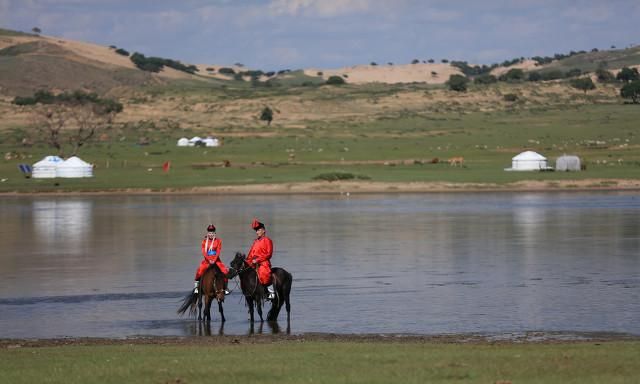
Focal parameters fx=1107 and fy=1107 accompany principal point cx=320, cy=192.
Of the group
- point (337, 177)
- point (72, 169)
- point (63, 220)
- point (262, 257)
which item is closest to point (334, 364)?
point (262, 257)

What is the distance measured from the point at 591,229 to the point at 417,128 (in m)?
78.8

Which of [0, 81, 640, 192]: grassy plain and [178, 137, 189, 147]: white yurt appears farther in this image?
[178, 137, 189, 147]: white yurt

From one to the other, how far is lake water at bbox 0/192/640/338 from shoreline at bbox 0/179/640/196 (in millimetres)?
9649

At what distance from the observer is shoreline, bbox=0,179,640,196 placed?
69.6 meters

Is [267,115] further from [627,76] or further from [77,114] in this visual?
[627,76]

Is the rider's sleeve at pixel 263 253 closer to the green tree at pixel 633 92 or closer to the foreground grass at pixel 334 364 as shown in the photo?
the foreground grass at pixel 334 364

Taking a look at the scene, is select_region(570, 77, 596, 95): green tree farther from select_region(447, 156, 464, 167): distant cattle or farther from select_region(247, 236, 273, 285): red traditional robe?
select_region(247, 236, 273, 285): red traditional robe

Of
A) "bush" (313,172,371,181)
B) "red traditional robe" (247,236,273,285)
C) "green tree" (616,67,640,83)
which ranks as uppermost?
"green tree" (616,67,640,83)

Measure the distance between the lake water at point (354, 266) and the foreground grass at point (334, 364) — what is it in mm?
3391

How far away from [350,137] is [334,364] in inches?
3835

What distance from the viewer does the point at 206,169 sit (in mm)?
83938

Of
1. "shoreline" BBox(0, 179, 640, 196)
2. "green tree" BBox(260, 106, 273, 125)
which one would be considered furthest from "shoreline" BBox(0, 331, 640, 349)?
"green tree" BBox(260, 106, 273, 125)

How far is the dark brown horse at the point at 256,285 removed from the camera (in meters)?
22.1

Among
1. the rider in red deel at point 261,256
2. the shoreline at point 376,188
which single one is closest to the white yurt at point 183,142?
the shoreline at point 376,188
